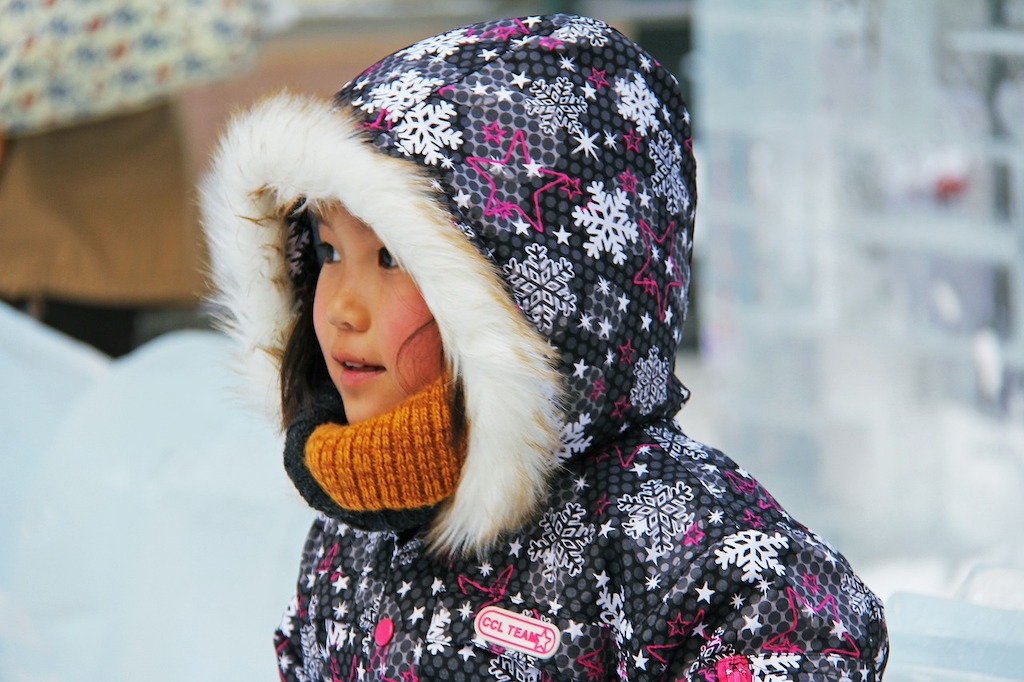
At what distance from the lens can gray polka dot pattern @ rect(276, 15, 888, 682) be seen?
0.95 m

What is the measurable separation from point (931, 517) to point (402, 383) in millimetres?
1600

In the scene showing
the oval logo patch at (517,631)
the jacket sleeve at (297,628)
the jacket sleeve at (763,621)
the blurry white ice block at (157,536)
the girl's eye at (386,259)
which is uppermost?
the girl's eye at (386,259)

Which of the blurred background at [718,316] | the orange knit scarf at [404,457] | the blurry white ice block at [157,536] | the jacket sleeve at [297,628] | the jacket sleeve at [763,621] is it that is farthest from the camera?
the blurred background at [718,316]

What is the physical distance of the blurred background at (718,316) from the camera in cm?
188

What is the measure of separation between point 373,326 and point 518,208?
0.16 m

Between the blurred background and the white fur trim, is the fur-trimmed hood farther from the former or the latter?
the blurred background

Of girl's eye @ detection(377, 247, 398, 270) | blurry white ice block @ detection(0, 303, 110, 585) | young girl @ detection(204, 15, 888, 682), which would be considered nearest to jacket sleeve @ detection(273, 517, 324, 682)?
young girl @ detection(204, 15, 888, 682)

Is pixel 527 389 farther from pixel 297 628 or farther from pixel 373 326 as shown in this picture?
pixel 297 628

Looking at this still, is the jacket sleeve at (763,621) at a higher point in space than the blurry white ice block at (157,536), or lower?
higher

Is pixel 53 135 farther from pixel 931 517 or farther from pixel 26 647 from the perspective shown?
pixel 931 517

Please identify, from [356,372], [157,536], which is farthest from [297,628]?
[157,536]

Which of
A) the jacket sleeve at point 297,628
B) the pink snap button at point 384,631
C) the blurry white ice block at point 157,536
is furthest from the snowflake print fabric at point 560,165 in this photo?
the blurry white ice block at point 157,536

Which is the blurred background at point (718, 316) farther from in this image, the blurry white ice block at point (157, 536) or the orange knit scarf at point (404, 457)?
the orange knit scarf at point (404, 457)

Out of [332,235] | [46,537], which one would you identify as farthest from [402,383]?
[46,537]
